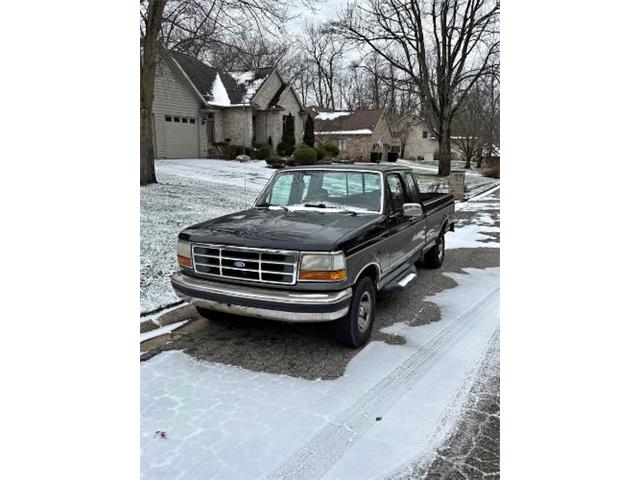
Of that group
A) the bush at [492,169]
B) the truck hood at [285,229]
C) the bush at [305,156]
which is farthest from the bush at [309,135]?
the truck hood at [285,229]

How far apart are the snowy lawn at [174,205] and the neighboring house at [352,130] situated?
18.1 m

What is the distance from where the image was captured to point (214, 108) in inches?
1054

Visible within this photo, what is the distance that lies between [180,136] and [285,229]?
2265 cm

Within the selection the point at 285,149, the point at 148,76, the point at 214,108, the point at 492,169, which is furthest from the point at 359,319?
the point at 492,169

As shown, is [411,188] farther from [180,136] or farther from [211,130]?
[211,130]

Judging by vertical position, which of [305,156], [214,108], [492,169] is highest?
[214,108]

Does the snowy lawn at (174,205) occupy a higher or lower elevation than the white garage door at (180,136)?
lower

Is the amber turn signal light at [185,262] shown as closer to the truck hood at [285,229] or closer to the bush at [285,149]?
the truck hood at [285,229]

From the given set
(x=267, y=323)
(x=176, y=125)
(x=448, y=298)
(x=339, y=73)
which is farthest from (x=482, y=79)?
(x=267, y=323)

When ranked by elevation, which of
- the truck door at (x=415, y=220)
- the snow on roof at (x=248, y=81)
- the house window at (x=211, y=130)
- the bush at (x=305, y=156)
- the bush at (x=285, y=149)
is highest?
the snow on roof at (x=248, y=81)

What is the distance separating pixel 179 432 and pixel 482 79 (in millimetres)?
26159

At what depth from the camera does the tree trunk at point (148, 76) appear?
12.2m

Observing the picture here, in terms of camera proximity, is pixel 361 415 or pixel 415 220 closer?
pixel 361 415
